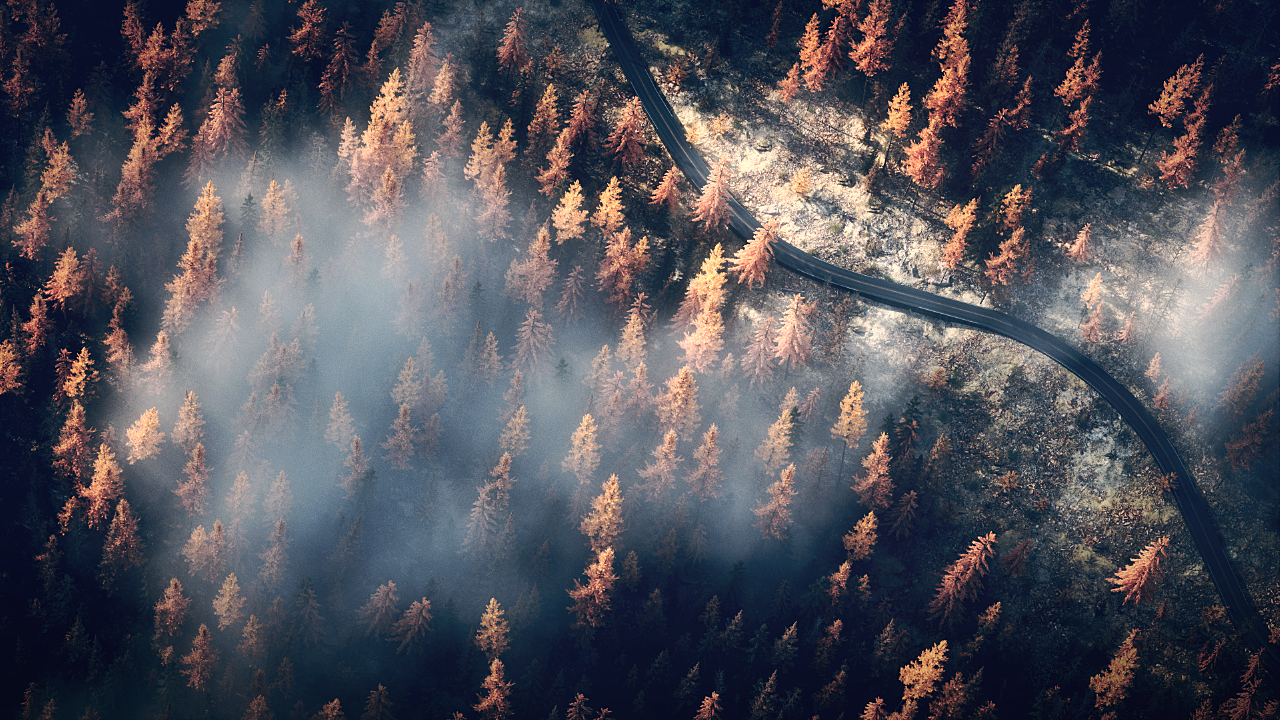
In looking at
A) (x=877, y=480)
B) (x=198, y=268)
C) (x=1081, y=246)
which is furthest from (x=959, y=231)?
(x=198, y=268)

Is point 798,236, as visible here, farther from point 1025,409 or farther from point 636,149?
point 1025,409

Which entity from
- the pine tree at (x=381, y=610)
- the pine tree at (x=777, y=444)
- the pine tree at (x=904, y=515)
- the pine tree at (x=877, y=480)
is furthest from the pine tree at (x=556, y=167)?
the pine tree at (x=904, y=515)

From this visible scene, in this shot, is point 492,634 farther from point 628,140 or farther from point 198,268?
point 628,140

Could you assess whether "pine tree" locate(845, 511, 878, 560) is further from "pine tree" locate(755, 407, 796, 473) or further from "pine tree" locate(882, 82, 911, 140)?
"pine tree" locate(882, 82, 911, 140)

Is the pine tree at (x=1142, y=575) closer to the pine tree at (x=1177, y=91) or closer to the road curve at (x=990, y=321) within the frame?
the road curve at (x=990, y=321)

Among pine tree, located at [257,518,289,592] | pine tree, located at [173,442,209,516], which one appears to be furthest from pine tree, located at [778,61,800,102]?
pine tree, located at [173,442,209,516]
